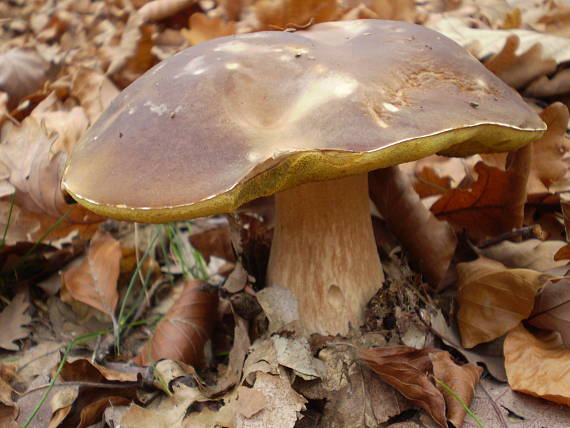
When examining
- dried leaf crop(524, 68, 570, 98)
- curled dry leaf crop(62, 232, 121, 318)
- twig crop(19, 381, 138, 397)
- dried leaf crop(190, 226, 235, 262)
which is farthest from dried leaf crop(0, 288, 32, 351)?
dried leaf crop(524, 68, 570, 98)

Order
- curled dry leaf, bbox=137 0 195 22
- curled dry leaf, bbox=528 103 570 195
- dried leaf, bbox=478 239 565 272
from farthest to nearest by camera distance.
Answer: curled dry leaf, bbox=137 0 195 22 → curled dry leaf, bbox=528 103 570 195 → dried leaf, bbox=478 239 565 272

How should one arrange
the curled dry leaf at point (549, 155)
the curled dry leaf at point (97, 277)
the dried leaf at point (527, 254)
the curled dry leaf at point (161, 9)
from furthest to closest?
the curled dry leaf at point (161, 9) < the curled dry leaf at point (97, 277) < the curled dry leaf at point (549, 155) < the dried leaf at point (527, 254)

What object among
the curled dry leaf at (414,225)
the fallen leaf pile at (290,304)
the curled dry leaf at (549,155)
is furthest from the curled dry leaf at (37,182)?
the curled dry leaf at (549,155)

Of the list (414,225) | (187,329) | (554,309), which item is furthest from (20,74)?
(554,309)

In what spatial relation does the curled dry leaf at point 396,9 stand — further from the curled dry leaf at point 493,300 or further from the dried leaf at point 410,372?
the dried leaf at point 410,372

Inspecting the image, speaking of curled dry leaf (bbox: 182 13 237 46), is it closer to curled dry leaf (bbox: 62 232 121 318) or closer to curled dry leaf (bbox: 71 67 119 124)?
curled dry leaf (bbox: 71 67 119 124)

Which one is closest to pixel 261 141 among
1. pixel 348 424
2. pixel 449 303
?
pixel 348 424
